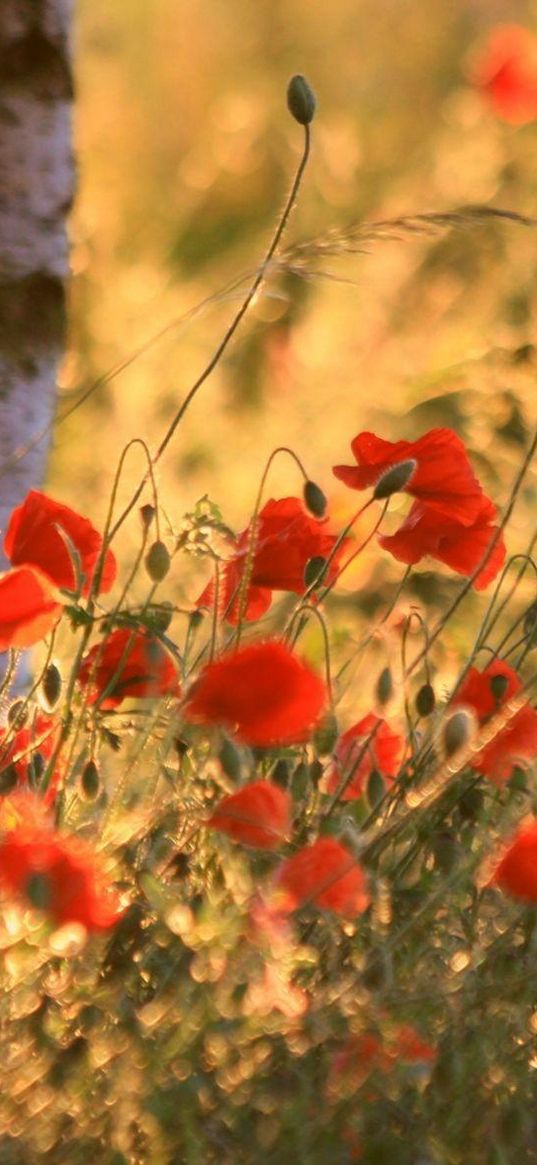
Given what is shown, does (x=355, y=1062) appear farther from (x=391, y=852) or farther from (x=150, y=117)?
(x=150, y=117)

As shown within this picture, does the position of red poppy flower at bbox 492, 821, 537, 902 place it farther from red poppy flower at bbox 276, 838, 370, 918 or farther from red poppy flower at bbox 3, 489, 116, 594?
red poppy flower at bbox 3, 489, 116, 594

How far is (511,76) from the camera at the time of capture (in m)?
2.87

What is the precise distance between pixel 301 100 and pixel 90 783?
1.30 ft

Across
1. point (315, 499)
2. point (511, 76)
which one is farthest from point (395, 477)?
point (511, 76)

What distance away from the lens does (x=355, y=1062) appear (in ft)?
2.85

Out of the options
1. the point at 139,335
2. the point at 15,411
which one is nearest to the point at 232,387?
the point at 139,335

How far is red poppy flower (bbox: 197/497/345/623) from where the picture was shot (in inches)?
42.9

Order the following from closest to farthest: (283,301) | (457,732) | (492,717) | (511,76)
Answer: (457,732)
(492,717)
(511,76)
(283,301)

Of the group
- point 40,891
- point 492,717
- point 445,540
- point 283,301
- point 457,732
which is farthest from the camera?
point 283,301

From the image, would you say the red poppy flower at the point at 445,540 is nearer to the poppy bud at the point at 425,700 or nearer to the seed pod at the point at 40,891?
the poppy bud at the point at 425,700

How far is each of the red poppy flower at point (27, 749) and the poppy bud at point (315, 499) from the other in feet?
0.61

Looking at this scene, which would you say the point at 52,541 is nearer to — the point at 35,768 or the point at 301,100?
the point at 35,768

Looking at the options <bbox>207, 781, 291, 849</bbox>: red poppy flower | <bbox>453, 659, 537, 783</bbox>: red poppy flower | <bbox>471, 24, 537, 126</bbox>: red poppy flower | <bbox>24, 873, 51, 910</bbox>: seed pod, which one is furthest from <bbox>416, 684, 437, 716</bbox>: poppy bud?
<bbox>471, 24, 537, 126</bbox>: red poppy flower

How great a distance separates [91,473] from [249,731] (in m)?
1.55
